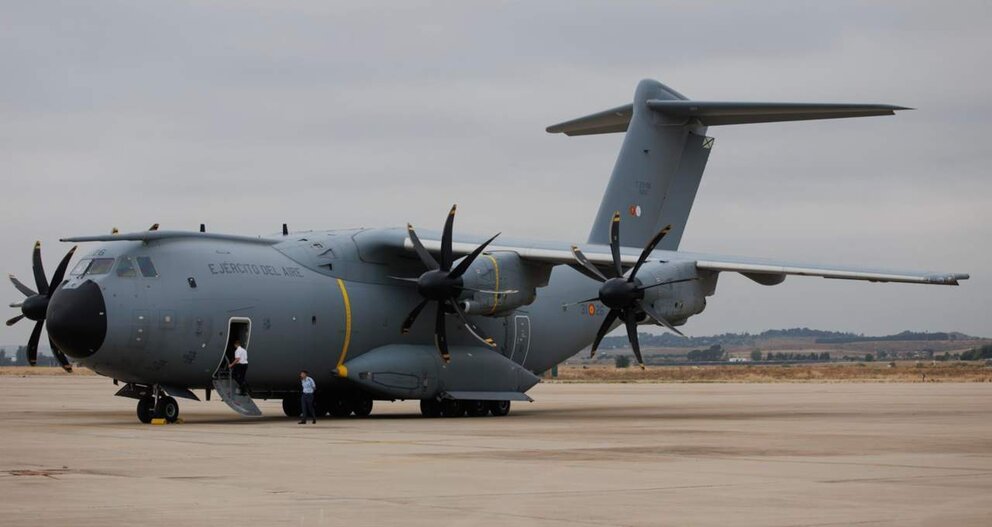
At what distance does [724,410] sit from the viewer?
97.4 feet

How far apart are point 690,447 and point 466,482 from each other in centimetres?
538

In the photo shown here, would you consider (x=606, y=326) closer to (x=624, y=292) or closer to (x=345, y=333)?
(x=624, y=292)

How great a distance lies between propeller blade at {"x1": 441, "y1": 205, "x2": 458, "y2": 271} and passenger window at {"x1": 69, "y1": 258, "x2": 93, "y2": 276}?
20.9 feet

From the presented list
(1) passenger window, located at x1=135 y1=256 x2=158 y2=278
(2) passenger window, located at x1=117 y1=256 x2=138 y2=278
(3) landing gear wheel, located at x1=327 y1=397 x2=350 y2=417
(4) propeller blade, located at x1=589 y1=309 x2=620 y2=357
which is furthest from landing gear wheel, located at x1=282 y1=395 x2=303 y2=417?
(4) propeller blade, located at x1=589 y1=309 x2=620 y2=357

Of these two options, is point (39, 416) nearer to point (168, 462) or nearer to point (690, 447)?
point (168, 462)

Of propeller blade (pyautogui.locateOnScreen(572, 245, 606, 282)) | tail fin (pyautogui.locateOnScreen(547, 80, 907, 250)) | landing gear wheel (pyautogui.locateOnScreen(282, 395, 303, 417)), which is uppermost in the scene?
tail fin (pyautogui.locateOnScreen(547, 80, 907, 250))

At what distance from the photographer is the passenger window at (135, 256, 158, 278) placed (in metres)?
23.0

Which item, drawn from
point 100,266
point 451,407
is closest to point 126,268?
point 100,266

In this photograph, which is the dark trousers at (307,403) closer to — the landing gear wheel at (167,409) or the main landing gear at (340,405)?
the landing gear wheel at (167,409)

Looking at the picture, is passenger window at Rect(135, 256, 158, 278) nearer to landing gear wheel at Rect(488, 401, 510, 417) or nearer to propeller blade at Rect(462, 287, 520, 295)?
propeller blade at Rect(462, 287, 520, 295)

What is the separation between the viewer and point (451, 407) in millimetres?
27484

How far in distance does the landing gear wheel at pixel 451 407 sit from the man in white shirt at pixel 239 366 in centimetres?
476

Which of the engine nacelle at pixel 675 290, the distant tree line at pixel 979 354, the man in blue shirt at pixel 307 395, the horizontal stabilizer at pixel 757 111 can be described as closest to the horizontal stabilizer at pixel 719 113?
the horizontal stabilizer at pixel 757 111

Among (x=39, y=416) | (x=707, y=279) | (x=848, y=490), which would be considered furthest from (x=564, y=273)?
(x=848, y=490)
